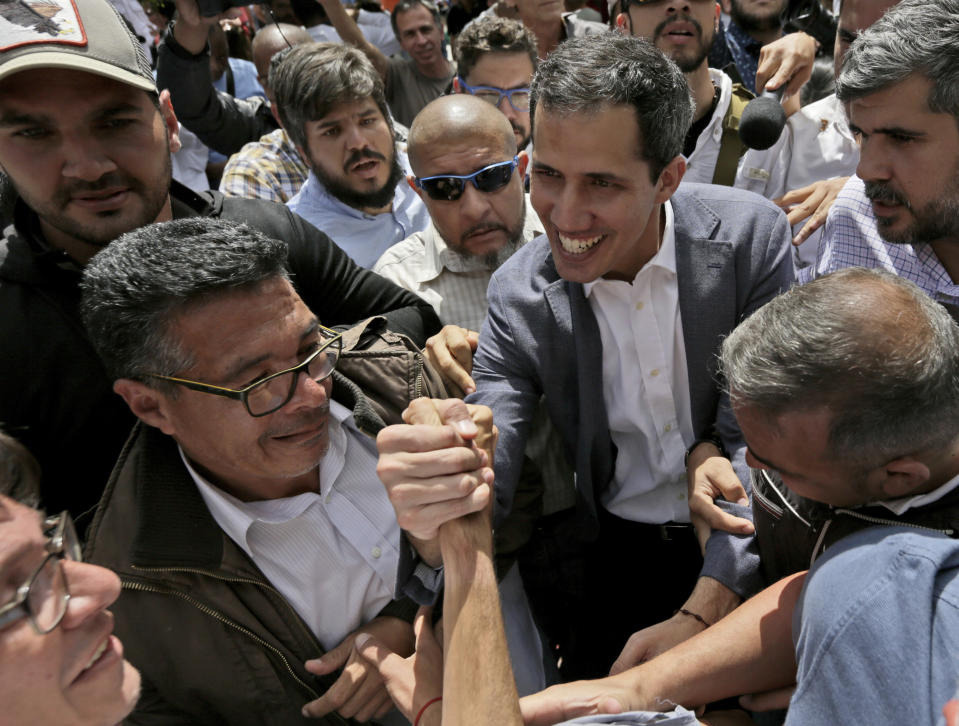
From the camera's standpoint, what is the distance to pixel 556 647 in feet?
8.53

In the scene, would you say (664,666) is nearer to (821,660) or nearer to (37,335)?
(821,660)

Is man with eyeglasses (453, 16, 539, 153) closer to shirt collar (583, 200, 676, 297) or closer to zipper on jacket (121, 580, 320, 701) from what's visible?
shirt collar (583, 200, 676, 297)

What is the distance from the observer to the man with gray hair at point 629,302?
1.95 metres

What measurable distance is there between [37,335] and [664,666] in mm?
1756

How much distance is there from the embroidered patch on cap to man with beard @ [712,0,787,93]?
3758 mm

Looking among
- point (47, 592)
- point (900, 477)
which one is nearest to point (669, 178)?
point (900, 477)

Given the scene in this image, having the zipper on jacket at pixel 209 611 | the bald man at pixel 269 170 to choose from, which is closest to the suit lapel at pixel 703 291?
the zipper on jacket at pixel 209 611

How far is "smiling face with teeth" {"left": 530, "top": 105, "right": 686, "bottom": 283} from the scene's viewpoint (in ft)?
6.41

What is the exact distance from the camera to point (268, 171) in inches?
163

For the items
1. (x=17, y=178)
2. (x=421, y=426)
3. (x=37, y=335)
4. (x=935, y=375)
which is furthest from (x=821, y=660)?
(x=17, y=178)

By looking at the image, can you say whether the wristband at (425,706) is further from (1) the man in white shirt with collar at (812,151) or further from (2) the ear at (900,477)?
(1) the man in white shirt with collar at (812,151)

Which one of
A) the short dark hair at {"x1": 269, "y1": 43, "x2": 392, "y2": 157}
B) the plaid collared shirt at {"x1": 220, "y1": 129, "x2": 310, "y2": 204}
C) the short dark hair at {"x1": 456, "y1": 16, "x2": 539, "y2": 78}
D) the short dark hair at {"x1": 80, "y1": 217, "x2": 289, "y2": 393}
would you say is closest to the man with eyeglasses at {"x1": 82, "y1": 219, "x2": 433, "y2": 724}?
the short dark hair at {"x1": 80, "y1": 217, "x2": 289, "y2": 393}

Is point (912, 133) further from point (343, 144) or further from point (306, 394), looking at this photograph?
point (343, 144)

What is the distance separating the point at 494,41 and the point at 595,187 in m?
2.45
